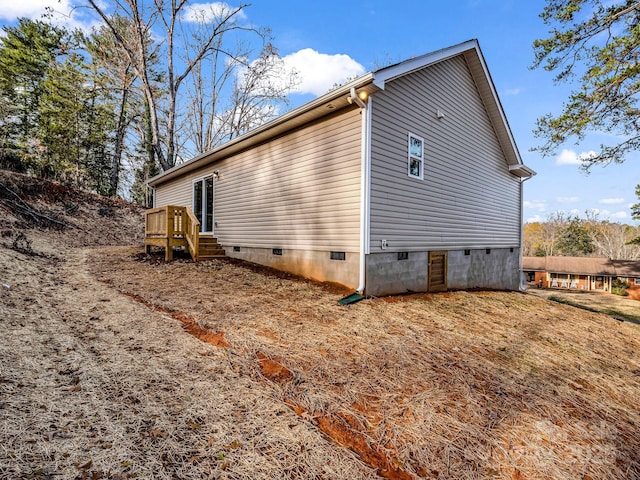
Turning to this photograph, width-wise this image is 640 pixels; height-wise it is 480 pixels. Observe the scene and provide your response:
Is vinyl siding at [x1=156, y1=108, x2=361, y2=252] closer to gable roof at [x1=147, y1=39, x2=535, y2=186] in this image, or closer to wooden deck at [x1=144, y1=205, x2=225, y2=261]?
gable roof at [x1=147, y1=39, x2=535, y2=186]

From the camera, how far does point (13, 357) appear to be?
Result: 9.07 ft

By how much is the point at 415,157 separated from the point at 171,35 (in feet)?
48.3

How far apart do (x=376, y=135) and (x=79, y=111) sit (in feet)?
73.8

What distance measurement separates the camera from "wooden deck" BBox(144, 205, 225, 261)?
8562 mm

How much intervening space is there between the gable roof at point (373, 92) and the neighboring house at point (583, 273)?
72.1 ft

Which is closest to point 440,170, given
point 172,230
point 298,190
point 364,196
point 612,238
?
point 364,196

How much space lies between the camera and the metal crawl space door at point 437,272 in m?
7.62

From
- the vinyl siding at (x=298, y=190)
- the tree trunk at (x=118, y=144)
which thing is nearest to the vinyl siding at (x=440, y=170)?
the vinyl siding at (x=298, y=190)

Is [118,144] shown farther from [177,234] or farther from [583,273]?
[583,273]

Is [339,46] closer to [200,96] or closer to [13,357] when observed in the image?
[200,96]

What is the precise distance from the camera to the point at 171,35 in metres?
15.0

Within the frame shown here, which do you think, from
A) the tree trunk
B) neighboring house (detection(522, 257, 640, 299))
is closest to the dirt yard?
the tree trunk

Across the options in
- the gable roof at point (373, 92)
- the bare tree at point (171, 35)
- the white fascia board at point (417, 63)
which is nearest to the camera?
the white fascia board at point (417, 63)

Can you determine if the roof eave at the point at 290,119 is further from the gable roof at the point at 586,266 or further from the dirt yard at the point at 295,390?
the gable roof at the point at 586,266
